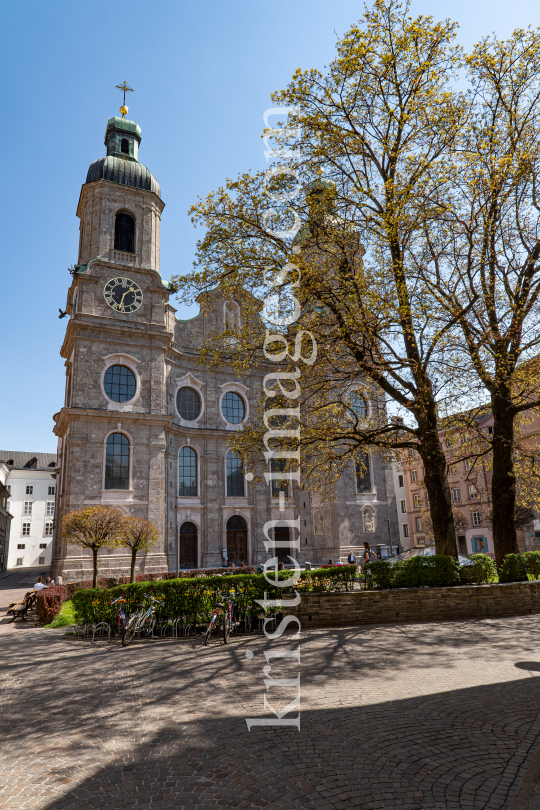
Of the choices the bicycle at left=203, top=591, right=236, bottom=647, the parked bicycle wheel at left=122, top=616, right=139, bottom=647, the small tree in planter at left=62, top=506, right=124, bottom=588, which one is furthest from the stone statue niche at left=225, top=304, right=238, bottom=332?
the small tree in planter at left=62, top=506, right=124, bottom=588

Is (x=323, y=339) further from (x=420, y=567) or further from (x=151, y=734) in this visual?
(x=151, y=734)

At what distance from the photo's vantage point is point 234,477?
3650cm

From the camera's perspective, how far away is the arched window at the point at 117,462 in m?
30.0

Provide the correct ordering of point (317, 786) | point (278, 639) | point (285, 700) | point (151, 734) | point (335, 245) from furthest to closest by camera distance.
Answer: point (335, 245)
point (278, 639)
point (285, 700)
point (151, 734)
point (317, 786)

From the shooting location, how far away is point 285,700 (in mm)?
6789

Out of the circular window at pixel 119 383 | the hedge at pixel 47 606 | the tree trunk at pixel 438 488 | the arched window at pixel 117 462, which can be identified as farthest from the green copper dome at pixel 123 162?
the tree trunk at pixel 438 488

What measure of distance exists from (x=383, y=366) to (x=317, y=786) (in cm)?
979

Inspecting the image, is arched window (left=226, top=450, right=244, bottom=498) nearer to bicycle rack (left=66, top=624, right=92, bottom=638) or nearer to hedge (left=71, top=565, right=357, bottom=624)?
bicycle rack (left=66, top=624, right=92, bottom=638)

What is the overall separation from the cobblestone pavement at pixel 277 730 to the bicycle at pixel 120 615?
1.65 meters

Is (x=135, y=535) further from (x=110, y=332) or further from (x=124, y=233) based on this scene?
(x=124, y=233)

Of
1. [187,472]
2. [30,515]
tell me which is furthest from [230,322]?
[30,515]

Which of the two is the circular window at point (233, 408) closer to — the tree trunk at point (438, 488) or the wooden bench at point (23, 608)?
the wooden bench at point (23, 608)

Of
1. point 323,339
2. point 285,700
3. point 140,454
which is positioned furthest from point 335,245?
point 140,454

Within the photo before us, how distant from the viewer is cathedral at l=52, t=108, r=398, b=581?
29.8 metres
